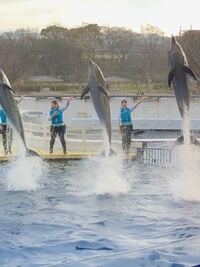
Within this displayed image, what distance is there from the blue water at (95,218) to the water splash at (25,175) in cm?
1

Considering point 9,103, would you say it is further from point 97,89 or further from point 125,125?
point 125,125

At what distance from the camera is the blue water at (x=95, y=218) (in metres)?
6.74

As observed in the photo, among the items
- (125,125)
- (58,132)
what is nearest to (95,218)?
(125,125)

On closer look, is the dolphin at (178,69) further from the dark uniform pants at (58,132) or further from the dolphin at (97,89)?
the dark uniform pants at (58,132)

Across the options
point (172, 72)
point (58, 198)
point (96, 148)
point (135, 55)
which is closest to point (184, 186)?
point (58, 198)

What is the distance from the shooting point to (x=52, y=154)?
1936 cm

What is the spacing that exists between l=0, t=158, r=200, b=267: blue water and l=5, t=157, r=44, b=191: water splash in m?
0.01

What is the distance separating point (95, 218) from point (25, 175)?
474 centimetres

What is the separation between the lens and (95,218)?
11492 mm

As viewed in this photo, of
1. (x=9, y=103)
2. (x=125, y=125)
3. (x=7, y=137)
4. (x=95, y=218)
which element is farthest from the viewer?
(x=7, y=137)

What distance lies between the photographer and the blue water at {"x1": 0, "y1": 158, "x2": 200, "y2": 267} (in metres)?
6.74

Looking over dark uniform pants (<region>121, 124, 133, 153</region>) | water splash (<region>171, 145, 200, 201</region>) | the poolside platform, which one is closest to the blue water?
water splash (<region>171, 145, 200, 201</region>)

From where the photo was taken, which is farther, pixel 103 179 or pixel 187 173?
pixel 103 179

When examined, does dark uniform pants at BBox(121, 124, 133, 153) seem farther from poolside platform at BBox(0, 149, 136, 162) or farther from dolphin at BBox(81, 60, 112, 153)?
dolphin at BBox(81, 60, 112, 153)
